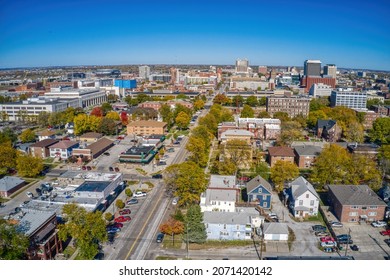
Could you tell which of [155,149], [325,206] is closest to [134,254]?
[325,206]

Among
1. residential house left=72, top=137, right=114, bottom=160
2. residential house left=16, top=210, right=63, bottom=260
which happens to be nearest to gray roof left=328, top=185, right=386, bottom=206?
residential house left=16, top=210, right=63, bottom=260

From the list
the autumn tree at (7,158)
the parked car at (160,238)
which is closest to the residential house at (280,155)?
the parked car at (160,238)

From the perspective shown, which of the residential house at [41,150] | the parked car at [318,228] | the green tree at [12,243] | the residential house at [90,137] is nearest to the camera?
the green tree at [12,243]

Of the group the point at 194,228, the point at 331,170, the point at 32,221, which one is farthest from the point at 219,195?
the point at 32,221

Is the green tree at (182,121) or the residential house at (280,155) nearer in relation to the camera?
the residential house at (280,155)

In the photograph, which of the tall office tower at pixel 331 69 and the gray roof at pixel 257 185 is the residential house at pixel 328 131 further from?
the tall office tower at pixel 331 69
